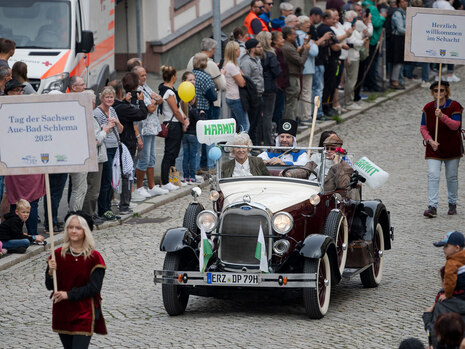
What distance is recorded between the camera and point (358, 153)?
20453 mm

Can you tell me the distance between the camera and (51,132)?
29.3ft

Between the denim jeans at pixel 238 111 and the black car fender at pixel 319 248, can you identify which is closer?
the black car fender at pixel 319 248

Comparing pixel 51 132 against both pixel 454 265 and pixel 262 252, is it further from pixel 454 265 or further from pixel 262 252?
pixel 454 265

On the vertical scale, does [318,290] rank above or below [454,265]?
below

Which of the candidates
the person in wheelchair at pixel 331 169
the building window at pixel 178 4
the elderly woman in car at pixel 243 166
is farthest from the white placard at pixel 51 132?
the building window at pixel 178 4

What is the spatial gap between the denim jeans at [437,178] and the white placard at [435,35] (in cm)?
152

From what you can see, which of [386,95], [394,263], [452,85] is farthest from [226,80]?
[452,85]

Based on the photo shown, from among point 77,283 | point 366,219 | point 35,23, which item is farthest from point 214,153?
point 35,23

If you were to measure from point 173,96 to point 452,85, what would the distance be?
12.8 meters

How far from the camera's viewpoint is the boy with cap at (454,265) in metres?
8.49

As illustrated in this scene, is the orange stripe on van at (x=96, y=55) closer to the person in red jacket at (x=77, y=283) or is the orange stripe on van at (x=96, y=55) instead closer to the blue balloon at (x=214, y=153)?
the blue balloon at (x=214, y=153)

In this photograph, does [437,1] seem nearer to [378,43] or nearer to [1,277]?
[378,43]

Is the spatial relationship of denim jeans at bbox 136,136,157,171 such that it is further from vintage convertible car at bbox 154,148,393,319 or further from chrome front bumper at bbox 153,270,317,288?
chrome front bumper at bbox 153,270,317,288

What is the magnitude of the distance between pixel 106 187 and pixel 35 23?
185 inches
